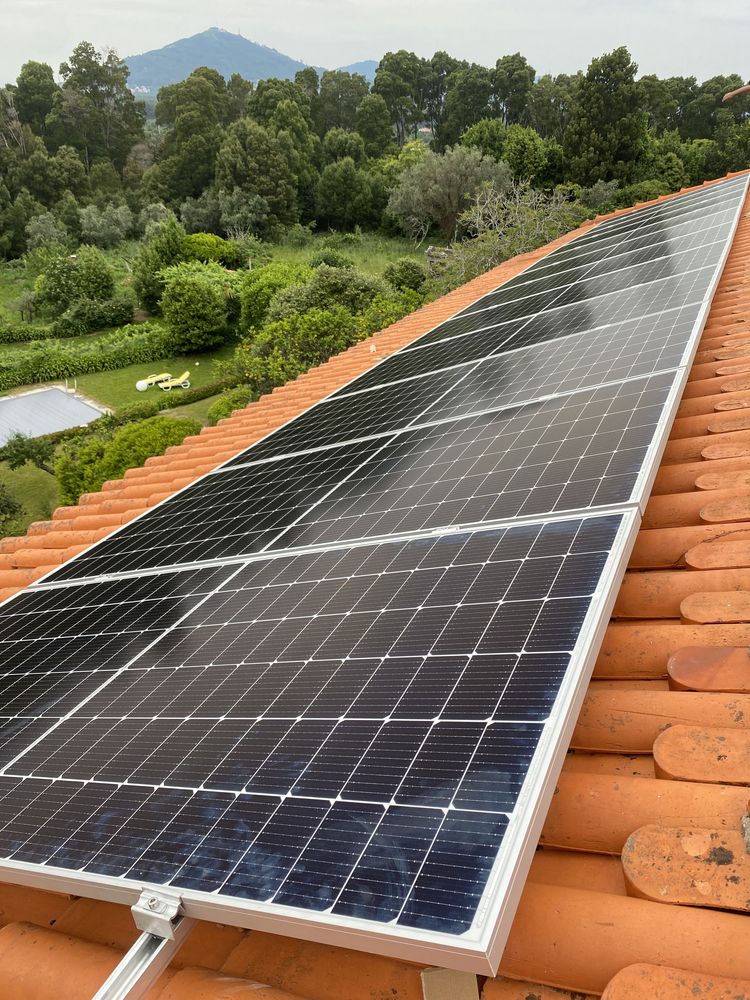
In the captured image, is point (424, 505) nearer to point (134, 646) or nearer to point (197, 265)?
point (134, 646)

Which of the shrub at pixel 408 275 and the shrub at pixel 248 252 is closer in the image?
the shrub at pixel 408 275

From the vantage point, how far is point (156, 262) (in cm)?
5228

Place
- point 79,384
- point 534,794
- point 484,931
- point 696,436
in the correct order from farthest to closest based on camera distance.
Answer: point 79,384, point 696,436, point 534,794, point 484,931

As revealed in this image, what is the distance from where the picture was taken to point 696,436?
A: 18.2 feet

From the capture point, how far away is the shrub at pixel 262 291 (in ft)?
143

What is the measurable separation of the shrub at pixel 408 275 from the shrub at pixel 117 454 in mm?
20791

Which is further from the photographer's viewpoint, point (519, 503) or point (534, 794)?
point (519, 503)

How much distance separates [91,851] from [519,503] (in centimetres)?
285

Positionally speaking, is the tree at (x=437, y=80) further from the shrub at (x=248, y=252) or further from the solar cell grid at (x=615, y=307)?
the solar cell grid at (x=615, y=307)

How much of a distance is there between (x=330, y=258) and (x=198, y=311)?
12.4 metres

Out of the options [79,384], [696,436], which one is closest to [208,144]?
[79,384]

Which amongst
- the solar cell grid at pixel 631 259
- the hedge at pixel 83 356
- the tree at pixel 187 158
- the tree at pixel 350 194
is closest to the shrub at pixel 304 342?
the solar cell grid at pixel 631 259

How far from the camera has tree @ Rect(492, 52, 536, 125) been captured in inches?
3123

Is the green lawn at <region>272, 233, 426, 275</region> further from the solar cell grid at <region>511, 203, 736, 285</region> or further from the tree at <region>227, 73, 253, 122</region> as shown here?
the tree at <region>227, 73, 253, 122</region>
